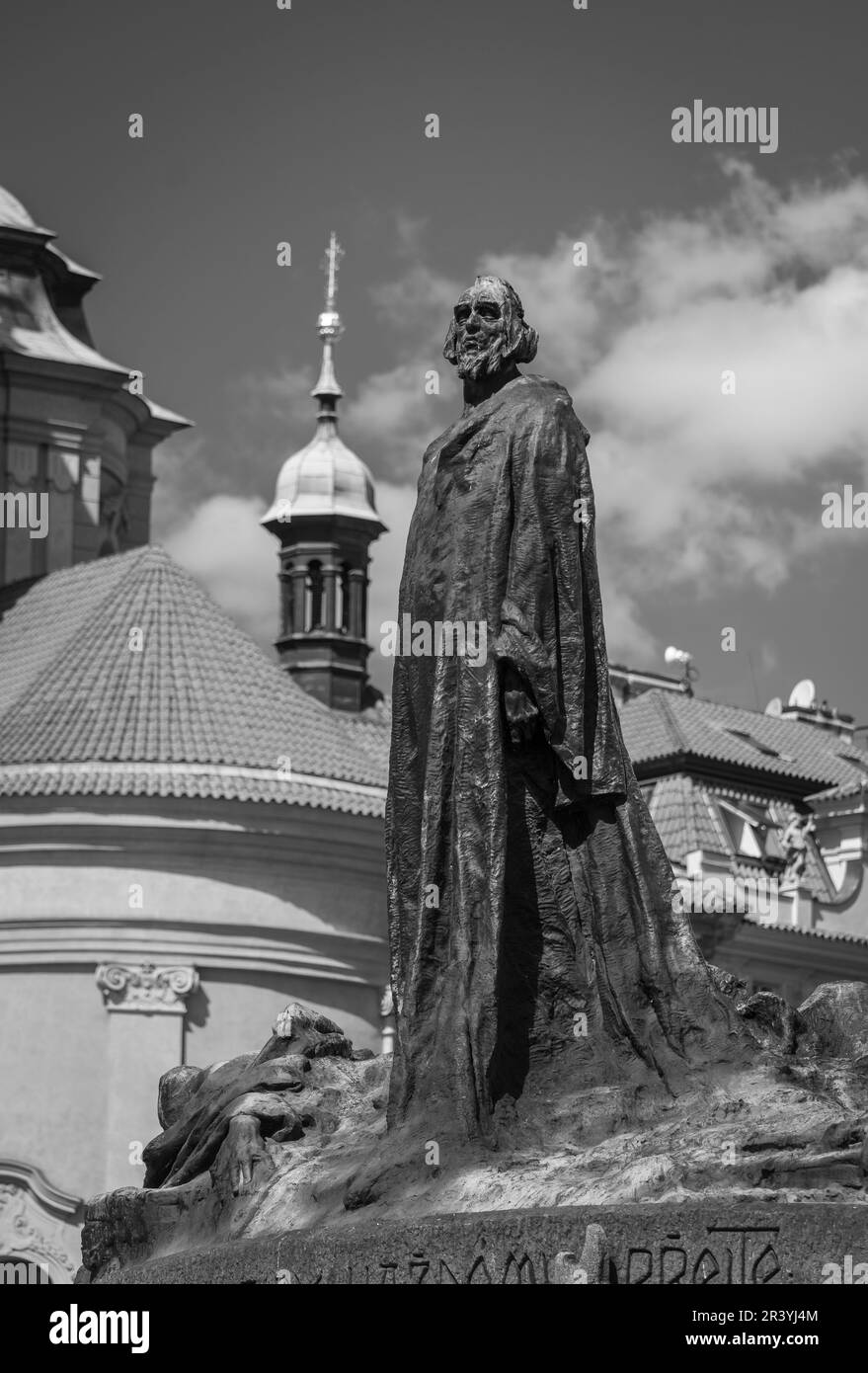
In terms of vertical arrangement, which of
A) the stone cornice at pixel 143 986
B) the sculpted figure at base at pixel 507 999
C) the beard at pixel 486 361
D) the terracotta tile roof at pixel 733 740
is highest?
the terracotta tile roof at pixel 733 740

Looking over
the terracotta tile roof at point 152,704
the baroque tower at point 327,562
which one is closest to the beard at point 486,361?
the terracotta tile roof at point 152,704

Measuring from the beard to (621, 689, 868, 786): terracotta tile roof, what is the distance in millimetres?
40289

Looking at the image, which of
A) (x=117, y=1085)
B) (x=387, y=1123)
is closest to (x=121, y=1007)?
(x=117, y=1085)

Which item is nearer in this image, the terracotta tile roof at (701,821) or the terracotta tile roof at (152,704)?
the terracotta tile roof at (152,704)

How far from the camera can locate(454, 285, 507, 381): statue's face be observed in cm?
1161

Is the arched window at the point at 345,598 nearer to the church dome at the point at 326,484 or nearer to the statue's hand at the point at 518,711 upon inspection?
the church dome at the point at 326,484

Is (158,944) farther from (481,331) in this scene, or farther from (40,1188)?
(481,331)

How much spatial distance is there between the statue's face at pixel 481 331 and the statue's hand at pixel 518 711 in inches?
49.9

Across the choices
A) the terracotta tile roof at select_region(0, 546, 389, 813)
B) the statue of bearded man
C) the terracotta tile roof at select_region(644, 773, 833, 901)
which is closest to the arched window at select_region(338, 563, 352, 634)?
the terracotta tile roof at select_region(644, 773, 833, 901)

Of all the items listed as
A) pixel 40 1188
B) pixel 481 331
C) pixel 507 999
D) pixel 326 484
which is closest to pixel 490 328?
pixel 481 331

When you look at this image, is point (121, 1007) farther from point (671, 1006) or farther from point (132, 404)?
point (671, 1006)

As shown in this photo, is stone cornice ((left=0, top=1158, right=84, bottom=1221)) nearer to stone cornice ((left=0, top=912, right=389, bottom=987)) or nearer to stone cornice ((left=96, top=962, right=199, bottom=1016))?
stone cornice ((left=96, top=962, right=199, bottom=1016))

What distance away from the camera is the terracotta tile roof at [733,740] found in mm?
55375
